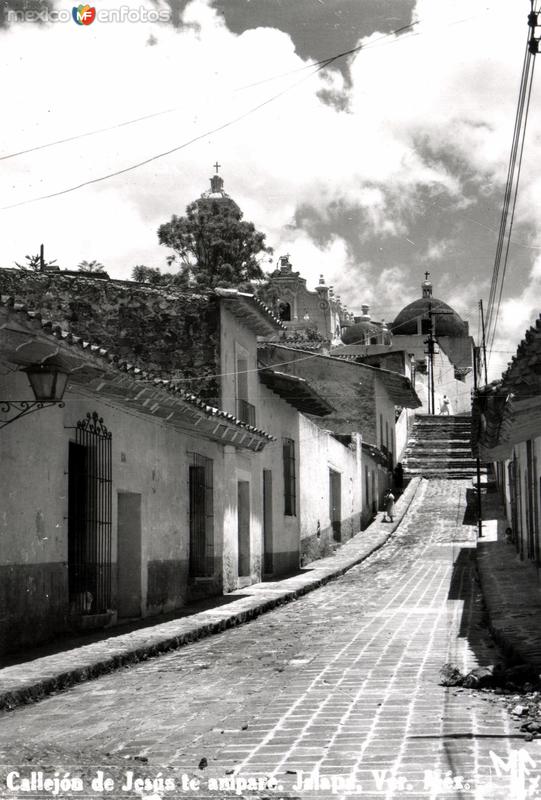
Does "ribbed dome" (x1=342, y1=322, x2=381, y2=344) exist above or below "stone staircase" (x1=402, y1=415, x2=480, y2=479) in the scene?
above

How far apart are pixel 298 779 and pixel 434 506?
30.3 metres

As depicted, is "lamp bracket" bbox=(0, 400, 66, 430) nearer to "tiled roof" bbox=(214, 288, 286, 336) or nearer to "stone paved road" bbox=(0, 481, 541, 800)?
"stone paved road" bbox=(0, 481, 541, 800)

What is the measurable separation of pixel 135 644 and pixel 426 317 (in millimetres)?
62830

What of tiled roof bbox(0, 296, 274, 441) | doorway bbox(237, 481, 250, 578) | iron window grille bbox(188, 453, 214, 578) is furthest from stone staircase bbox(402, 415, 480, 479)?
tiled roof bbox(0, 296, 274, 441)

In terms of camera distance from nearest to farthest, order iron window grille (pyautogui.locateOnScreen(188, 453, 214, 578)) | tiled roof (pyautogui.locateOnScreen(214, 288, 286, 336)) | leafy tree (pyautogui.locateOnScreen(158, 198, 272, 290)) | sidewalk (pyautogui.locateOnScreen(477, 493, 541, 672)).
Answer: sidewalk (pyautogui.locateOnScreen(477, 493, 541, 672)), iron window grille (pyautogui.locateOnScreen(188, 453, 214, 578)), tiled roof (pyautogui.locateOnScreen(214, 288, 286, 336)), leafy tree (pyautogui.locateOnScreen(158, 198, 272, 290))

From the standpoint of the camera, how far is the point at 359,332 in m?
71.9

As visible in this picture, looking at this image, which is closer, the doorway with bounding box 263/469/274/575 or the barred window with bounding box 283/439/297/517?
the doorway with bounding box 263/469/274/575

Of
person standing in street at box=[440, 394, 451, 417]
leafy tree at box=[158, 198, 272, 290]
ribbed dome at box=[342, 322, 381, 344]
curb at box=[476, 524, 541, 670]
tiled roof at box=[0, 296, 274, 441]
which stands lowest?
curb at box=[476, 524, 541, 670]

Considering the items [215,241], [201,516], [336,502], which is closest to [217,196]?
[215,241]

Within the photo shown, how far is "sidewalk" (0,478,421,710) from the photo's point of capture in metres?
7.85

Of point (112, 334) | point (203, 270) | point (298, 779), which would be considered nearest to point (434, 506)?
point (203, 270)

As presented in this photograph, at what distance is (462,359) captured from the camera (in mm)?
71938

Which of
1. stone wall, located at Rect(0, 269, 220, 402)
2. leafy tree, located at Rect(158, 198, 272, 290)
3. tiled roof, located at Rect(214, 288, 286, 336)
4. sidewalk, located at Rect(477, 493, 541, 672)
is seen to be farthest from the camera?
leafy tree, located at Rect(158, 198, 272, 290)

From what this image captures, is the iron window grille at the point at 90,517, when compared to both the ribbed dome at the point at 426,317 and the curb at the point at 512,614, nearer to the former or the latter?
the curb at the point at 512,614
